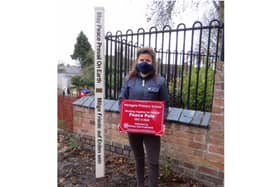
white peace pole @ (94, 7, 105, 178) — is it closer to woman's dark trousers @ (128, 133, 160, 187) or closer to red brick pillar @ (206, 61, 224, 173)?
woman's dark trousers @ (128, 133, 160, 187)

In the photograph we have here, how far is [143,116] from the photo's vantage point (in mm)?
1940

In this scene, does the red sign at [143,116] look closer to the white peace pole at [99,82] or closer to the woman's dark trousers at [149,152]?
the woman's dark trousers at [149,152]

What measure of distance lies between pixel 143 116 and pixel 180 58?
105cm

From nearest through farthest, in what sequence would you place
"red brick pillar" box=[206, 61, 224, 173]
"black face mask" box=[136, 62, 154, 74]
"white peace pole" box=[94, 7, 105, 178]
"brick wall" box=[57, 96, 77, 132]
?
"black face mask" box=[136, 62, 154, 74] → "red brick pillar" box=[206, 61, 224, 173] → "white peace pole" box=[94, 7, 105, 178] → "brick wall" box=[57, 96, 77, 132]

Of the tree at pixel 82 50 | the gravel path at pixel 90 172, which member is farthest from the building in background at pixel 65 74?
the gravel path at pixel 90 172

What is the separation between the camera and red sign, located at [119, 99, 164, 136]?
1.90 m

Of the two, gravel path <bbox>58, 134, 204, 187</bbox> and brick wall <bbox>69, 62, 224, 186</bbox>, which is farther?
gravel path <bbox>58, 134, 204, 187</bbox>

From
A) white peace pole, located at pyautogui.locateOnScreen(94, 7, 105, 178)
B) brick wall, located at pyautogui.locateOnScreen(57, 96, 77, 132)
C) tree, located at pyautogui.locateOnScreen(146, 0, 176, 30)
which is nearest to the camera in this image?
white peace pole, located at pyautogui.locateOnScreen(94, 7, 105, 178)

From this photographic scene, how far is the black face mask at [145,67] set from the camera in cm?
188

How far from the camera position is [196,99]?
2438 millimetres

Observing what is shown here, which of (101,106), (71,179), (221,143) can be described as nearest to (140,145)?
(101,106)

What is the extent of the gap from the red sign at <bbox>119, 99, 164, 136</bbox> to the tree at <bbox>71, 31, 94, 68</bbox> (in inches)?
29.4

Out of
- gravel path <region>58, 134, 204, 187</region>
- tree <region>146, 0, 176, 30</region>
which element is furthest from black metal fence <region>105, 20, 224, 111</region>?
gravel path <region>58, 134, 204, 187</region>

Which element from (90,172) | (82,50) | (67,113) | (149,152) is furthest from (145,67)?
(67,113)
